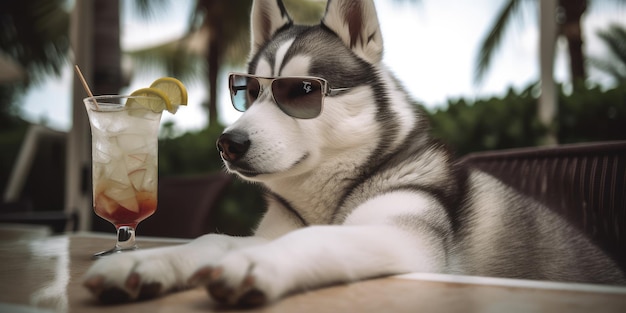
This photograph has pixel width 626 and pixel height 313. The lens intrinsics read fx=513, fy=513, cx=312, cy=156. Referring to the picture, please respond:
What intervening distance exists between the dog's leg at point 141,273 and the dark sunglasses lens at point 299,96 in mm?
436

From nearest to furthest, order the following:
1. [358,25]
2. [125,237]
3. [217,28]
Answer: [125,237] < [358,25] < [217,28]

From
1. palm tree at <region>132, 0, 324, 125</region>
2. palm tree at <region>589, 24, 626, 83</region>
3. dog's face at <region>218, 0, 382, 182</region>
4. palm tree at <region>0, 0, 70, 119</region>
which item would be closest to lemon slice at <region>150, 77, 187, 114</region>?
dog's face at <region>218, 0, 382, 182</region>

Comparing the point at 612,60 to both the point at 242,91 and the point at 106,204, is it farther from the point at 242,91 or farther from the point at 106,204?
the point at 106,204

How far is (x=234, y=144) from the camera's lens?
1.10 metres

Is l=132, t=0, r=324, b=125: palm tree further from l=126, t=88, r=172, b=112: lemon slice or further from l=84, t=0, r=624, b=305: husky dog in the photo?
l=126, t=88, r=172, b=112: lemon slice

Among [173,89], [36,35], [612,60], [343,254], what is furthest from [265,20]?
[36,35]

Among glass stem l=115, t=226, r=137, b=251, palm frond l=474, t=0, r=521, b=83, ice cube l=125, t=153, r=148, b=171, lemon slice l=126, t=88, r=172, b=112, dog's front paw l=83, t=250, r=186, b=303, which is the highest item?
palm frond l=474, t=0, r=521, b=83

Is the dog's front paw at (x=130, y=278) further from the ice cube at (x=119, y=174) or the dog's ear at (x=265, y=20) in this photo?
the dog's ear at (x=265, y=20)

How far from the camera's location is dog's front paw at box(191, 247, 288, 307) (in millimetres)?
636

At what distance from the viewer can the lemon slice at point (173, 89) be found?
46.0 inches

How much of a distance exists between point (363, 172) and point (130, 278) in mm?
666

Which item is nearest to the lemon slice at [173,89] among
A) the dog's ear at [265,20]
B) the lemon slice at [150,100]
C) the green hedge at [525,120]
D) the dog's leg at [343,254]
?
the lemon slice at [150,100]

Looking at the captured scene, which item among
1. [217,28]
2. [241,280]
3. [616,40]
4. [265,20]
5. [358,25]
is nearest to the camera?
[241,280]

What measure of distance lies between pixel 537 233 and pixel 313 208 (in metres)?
0.59
